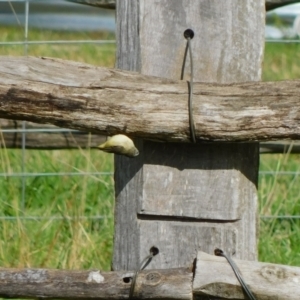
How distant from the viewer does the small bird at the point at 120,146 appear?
2.31 m

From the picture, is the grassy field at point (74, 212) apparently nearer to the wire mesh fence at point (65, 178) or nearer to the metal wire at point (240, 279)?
the wire mesh fence at point (65, 178)

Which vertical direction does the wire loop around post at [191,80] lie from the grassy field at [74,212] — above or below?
above

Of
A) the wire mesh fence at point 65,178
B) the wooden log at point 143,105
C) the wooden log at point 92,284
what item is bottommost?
the wooden log at point 92,284

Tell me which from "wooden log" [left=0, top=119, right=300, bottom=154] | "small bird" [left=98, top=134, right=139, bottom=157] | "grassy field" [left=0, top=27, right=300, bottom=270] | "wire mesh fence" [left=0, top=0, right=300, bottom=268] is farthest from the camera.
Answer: "wooden log" [left=0, top=119, right=300, bottom=154]

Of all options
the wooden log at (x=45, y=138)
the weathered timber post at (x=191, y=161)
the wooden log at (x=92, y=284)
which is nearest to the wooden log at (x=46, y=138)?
the wooden log at (x=45, y=138)

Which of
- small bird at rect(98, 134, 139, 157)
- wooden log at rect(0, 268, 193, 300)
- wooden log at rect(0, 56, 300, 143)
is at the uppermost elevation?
wooden log at rect(0, 56, 300, 143)

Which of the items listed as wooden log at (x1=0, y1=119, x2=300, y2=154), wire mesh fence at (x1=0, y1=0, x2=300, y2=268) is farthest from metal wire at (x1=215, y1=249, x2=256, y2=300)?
wooden log at (x1=0, y1=119, x2=300, y2=154)

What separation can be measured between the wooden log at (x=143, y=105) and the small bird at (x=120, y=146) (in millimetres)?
52

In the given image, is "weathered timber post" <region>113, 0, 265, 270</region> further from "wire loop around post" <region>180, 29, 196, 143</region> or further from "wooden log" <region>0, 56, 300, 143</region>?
"wooden log" <region>0, 56, 300, 143</region>

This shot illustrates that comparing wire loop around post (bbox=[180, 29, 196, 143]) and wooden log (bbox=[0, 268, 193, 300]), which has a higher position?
wire loop around post (bbox=[180, 29, 196, 143])

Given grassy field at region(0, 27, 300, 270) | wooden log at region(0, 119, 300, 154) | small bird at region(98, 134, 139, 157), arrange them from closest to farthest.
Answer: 1. small bird at region(98, 134, 139, 157)
2. grassy field at region(0, 27, 300, 270)
3. wooden log at region(0, 119, 300, 154)

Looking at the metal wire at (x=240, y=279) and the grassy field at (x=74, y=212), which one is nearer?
the metal wire at (x=240, y=279)

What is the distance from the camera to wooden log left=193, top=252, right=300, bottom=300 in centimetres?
235

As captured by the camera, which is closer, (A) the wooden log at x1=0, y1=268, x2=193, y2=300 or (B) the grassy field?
(A) the wooden log at x1=0, y1=268, x2=193, y2=300
